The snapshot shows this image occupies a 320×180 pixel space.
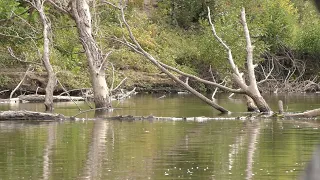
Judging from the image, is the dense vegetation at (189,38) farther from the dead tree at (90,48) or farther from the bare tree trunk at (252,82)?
the bare tree trunk at (252,82)

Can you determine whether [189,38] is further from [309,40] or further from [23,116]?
[23,116]

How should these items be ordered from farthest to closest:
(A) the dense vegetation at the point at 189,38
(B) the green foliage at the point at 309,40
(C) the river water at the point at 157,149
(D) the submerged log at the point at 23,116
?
(B) the green foliage at the point at 309,40 → (A) the dense vegetation at the point at 189,38 → (D) the submerged log at the point at 23,116 → (C) the river water at the point at 157,149

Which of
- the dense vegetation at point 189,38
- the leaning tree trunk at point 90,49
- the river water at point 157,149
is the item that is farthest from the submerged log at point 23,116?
the dense vegetation at point 189,38

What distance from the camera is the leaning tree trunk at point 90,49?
95.0 feet

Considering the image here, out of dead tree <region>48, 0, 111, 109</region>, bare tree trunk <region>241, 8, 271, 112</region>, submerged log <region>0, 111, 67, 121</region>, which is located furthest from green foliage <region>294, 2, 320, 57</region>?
submerged log <region>0, 111, 67, 121</region>

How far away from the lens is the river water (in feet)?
37.0

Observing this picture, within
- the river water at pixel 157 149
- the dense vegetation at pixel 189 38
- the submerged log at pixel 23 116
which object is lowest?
the river water at pixel 157 149

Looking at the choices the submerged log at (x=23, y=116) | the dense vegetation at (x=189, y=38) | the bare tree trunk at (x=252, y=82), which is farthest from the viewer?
the dense vegetation at (x=189, y=38)

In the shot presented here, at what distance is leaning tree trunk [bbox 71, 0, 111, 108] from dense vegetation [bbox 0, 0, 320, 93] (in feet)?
34.4

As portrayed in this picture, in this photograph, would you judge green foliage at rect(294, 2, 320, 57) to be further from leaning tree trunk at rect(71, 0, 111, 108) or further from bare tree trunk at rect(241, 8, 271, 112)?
bare tree trunk at rect(241, 8, 271, 112)

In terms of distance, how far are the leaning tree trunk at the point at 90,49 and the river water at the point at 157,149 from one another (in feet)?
18.0

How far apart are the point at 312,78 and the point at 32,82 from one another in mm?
24915

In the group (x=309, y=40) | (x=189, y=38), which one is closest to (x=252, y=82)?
(x=309, y=40)

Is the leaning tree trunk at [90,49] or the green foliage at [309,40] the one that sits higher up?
the green foliage at [309,40]
